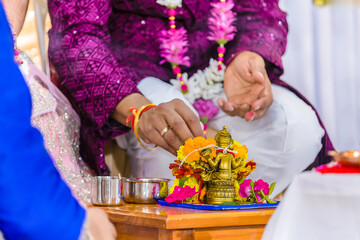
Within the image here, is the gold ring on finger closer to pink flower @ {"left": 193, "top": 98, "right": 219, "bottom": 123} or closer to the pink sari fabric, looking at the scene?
the pink sari fabric

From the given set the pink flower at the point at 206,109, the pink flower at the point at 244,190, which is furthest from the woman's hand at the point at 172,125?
the pink flower at the point at 206,109

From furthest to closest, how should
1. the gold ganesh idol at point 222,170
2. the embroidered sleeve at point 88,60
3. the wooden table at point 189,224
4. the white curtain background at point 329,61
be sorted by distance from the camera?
1. the white curtain background at point 329,61
2. the embroidered sleeve at point 88,60
3. the gold ganesh idol at point 222,170
4. the wooden table at point 189,224

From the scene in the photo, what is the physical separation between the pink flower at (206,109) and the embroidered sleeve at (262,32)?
0.59 ft

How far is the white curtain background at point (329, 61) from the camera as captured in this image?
2.99 m

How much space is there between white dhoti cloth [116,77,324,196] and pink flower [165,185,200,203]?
61cm

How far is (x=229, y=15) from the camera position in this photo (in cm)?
219

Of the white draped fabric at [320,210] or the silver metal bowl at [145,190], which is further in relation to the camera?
the silver metal bowl at [145,190]

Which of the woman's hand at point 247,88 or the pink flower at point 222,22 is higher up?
the pink flower at point 222,22

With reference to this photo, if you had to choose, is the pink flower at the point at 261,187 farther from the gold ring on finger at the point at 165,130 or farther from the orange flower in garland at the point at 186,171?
the gold ring on finger at the point at 165,130

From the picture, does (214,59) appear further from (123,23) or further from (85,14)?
(85,14)

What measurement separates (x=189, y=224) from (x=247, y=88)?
0.96 meters

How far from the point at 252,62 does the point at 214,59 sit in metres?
0.26

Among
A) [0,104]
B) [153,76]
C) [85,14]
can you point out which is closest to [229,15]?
[153,76]

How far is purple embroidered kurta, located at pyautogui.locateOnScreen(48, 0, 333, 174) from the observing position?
6.33ft
